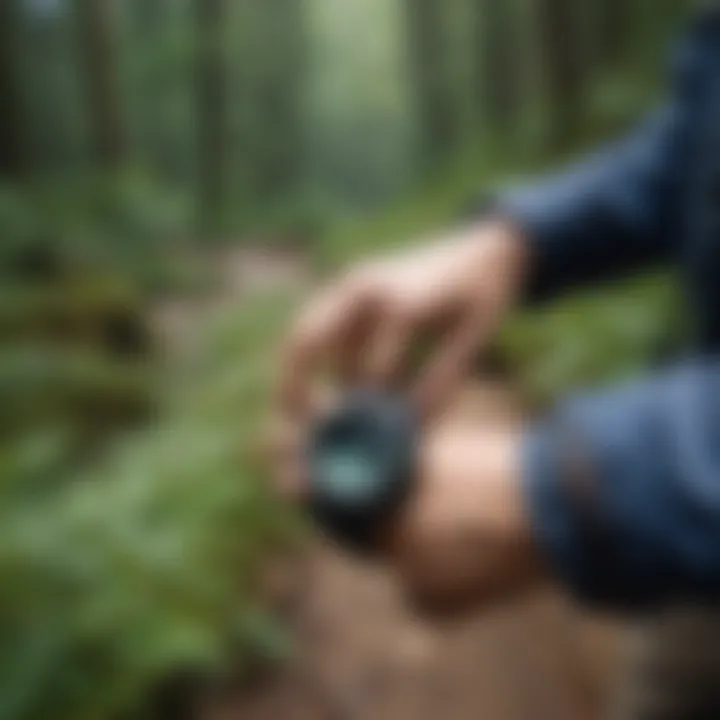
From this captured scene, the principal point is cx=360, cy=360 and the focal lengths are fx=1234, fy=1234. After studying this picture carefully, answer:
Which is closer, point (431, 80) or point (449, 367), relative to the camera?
point (449, 367)

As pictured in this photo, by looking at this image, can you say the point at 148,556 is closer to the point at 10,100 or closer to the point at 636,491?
the point at 10,100

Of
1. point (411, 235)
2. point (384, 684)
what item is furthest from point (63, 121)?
point (384, 684)

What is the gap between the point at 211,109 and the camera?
0.98m

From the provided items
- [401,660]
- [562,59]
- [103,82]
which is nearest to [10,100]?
[103,82]

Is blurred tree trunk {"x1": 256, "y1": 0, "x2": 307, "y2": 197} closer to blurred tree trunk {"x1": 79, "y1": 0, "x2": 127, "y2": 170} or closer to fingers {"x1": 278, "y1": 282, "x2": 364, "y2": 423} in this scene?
blurred tree trunk {"x1": 79, "y1": 0, "x2": 127, "y2": 170}

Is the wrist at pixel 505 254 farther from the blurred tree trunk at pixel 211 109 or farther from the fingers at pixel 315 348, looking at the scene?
the blurred tree trunk at pixel 211 109

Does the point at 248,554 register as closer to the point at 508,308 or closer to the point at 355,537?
the point at 508,308

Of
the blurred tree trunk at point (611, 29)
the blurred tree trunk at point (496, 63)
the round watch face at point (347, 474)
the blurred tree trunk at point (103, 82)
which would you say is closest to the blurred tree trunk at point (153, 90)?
the blurred tree trunk at point (103, 82)

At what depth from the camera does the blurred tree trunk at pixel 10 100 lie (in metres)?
0.97

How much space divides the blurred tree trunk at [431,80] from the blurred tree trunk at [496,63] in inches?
1.4

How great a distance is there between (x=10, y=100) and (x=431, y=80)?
347mm

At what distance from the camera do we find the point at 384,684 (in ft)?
3.47

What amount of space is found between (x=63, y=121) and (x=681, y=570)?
2.61 feet

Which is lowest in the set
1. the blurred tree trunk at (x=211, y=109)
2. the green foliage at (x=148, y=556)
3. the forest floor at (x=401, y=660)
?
the forest floor at (x=401, y=660)
